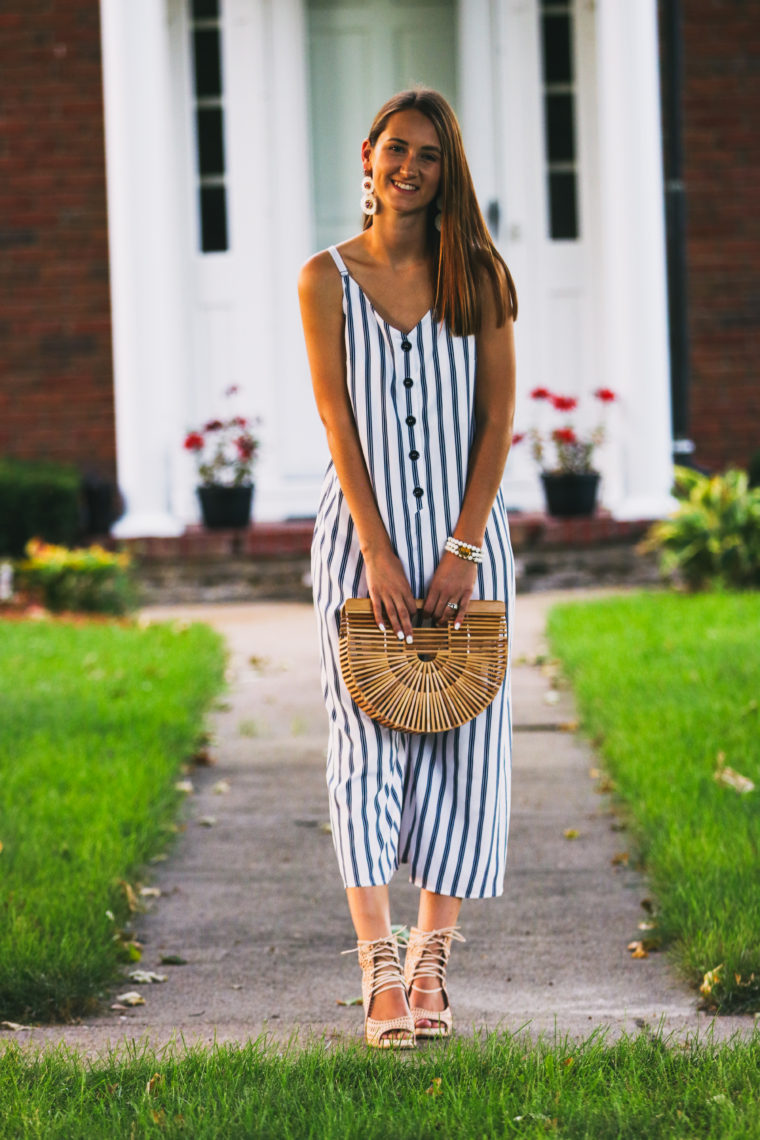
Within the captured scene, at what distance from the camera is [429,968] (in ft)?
9.25

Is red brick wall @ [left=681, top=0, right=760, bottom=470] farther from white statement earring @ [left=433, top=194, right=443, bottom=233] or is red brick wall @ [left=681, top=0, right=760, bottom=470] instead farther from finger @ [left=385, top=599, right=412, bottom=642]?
finger @ [left=385, top=599, right=412, bottom=642]

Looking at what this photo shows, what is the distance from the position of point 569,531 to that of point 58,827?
5163mm

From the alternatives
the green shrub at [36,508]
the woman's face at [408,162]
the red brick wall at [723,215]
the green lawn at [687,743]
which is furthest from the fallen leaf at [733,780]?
the red brick wall at [723,215]

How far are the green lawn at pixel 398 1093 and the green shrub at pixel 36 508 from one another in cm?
620

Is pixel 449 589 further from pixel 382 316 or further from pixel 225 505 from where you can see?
pixel 225 505

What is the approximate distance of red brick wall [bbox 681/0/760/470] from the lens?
9406 millimetres

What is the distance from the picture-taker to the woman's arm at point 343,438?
Result: 2.75 meters

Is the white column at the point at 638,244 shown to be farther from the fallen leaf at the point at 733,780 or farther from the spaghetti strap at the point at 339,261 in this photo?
the spaghetti strap at the point at 339,261

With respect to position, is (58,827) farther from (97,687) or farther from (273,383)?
(273,383)

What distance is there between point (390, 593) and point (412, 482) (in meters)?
0.22

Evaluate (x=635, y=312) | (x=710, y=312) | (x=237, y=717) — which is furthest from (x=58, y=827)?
(x=710, y=312)

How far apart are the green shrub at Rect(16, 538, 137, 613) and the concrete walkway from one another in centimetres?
256

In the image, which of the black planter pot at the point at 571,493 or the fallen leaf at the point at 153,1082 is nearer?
the fallen leaf at the point at 153,1082

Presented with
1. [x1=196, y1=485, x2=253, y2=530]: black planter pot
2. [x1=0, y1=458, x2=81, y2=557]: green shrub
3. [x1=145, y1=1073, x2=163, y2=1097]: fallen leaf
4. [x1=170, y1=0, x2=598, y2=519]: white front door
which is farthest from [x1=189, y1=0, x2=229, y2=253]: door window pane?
[x1=145, y1=1073, x2=163, y2=1097]: fallen leaf
